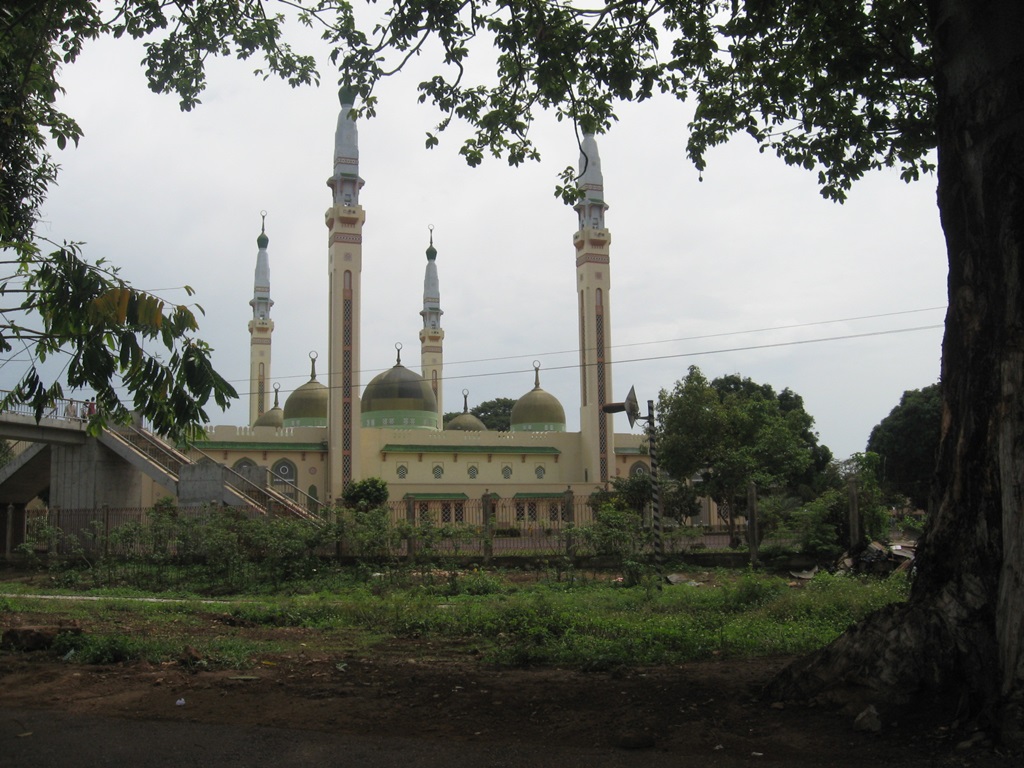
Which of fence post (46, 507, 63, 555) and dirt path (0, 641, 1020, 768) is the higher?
fence post (46, 507, 63, 555)

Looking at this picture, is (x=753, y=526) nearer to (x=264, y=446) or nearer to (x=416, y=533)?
(x=416, y=533)

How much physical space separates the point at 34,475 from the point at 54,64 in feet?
70.3

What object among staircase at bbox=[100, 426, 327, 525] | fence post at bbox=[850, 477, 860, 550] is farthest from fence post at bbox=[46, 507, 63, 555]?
fence post at bbox=[850, 477, 860, 550]

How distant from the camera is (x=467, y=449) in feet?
128

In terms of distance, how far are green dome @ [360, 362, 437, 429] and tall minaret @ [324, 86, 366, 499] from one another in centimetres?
278

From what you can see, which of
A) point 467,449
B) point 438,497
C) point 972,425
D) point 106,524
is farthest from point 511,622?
point 467,449

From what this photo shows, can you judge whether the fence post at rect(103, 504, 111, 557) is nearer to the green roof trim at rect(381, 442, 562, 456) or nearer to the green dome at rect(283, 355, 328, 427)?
the green roof trim at rect(381, 442, 562, 456)

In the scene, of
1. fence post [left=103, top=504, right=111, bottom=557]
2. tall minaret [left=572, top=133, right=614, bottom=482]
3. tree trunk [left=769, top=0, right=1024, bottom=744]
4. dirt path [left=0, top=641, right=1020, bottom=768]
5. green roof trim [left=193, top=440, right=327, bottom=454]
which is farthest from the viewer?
tall minaret [left=572, top=133, right=614, bottom=482]

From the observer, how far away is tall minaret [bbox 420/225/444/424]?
52.1 meters

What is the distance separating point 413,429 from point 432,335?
15155mm

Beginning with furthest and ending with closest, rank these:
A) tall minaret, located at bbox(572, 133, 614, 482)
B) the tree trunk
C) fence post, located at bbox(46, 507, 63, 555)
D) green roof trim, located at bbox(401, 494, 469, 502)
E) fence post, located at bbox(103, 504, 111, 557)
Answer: tall minaret, located at bbox(572, 133, 614, 482), green roof trim, located at bbox(401, 494, 469, 502), fence post, located at bbox(103, 504, 111, 557), fence post, located at bbox(46, 507, 63, 555), the tree trunk

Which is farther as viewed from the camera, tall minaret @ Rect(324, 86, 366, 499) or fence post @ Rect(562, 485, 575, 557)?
tall minaret @ Rect(324, 86, 366, 499)

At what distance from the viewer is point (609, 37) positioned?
29.1 ft

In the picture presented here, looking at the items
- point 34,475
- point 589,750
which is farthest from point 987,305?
point 34,475
